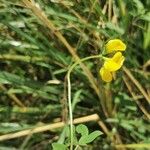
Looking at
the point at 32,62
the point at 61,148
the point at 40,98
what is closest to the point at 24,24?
the point at 32,62

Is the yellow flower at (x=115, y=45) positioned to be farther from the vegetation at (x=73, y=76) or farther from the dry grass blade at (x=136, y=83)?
the dry grass blade at (x=136, y=83)

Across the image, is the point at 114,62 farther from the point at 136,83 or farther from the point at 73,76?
the point at 73,76

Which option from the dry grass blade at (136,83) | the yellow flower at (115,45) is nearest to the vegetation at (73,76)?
the dry grass blade at (136,83)

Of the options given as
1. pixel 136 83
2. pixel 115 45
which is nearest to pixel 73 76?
pixel 136 83

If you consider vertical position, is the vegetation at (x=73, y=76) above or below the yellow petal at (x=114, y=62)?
above

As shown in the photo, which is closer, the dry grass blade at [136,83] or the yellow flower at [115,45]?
the yellow flower at [115,45]

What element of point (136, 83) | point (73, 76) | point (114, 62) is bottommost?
point (114, 62)

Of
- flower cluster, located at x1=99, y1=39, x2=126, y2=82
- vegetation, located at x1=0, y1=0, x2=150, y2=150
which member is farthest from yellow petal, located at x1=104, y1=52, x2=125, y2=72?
vegetation, located at x1=0, y1=0, x2=150, y2=150

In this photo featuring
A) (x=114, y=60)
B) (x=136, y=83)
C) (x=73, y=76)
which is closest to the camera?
(x=114, y=60)
